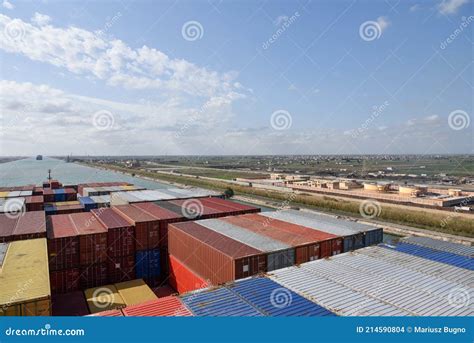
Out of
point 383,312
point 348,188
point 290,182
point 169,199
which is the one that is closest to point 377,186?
point 348,188

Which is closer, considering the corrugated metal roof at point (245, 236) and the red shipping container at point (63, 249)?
the corrugated metal roof at point (245, 236)

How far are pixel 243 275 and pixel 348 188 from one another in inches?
2060

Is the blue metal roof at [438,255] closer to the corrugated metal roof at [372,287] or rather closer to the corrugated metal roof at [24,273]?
the corrugated metal roof at [372,287]

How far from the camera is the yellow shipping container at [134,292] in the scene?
16.6m

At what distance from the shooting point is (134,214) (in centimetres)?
2322

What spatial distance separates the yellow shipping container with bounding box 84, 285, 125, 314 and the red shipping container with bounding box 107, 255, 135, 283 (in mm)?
1194

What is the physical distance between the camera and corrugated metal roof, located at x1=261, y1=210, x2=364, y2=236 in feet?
61.9

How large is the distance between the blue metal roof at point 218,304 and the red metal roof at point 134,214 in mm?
10890

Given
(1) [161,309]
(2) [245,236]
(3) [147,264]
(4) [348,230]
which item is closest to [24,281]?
(1) [161,309]

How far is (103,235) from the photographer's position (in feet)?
63.8

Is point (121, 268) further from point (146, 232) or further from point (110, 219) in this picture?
point (110, 219)

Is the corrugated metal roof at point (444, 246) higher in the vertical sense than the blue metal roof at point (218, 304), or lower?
higher

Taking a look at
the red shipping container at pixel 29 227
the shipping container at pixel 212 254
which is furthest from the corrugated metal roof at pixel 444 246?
the red shipping container at pixel 29 227

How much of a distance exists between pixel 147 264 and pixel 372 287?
1431 centimetres
